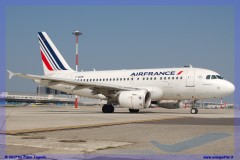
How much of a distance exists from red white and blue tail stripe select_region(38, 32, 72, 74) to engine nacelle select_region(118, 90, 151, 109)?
38.8ft

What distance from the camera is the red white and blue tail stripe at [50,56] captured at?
1502 inches

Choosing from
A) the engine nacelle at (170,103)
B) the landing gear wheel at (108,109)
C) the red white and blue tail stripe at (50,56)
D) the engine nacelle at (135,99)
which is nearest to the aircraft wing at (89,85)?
the landing gear wheel at (108,109)

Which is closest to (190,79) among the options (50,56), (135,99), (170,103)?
(170,103)

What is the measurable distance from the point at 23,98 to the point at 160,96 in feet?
275

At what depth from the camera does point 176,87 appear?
96.3ft

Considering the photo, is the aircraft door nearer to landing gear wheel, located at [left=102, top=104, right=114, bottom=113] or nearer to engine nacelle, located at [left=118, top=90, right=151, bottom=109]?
engine nacelle, located at [left=118, top=90, right=151, bottom=109]

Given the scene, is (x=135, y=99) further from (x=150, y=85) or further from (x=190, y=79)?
(x=190, y=79)

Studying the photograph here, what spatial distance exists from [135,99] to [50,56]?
14.8 meters

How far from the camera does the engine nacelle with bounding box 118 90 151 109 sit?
90.4ft

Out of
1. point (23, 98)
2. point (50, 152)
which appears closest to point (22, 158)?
point (50, 152)

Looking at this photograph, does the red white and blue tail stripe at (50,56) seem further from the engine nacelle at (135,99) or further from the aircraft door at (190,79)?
the aircraft door at (190,79)

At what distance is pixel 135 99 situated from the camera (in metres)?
27.7

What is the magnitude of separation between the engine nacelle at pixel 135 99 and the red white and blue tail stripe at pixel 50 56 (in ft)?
38.8

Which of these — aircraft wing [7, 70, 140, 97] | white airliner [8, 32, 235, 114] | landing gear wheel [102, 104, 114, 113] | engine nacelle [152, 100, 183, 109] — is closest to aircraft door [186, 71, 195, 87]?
white airliner [8, 32, 235, 114]
